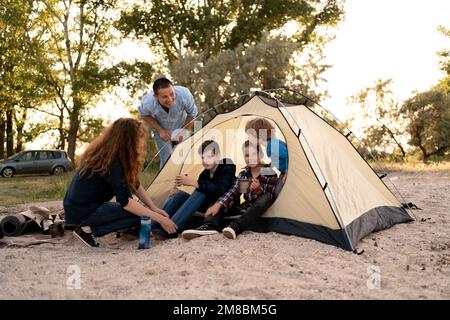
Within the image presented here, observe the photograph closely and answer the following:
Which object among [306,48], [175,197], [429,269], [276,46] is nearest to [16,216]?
[175,197]

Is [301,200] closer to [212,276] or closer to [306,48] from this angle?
[212,276]

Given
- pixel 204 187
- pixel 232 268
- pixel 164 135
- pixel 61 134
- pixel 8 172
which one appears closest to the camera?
pixel 232 268

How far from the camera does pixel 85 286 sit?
3.99 metres

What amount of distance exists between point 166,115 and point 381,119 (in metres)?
16.3

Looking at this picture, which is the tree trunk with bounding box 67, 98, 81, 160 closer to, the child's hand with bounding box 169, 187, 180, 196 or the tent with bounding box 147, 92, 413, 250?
the tent with bounding box 147, 92, 413, 250

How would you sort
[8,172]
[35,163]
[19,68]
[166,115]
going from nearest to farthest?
[166,115], [8,172], [35,163], [19,68]

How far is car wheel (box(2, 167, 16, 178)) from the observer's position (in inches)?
805

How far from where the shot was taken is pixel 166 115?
7.29 meters

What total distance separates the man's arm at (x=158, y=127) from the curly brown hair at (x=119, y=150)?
1.82 m

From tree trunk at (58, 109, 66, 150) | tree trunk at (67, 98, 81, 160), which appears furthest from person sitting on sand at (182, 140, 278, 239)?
tree trunk at (58, 109, 66, 150)

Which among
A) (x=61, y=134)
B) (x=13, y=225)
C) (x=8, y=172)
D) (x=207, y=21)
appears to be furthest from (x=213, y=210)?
(x=61, y=134)

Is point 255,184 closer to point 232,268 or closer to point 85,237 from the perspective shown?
point 232,268
